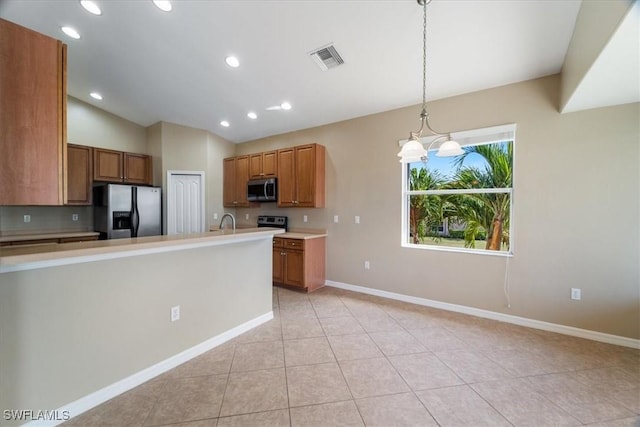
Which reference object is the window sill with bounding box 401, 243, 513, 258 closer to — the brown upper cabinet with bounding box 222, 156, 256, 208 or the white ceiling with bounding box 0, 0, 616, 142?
the white ceiling with bounding box 0, 0, 616, 142

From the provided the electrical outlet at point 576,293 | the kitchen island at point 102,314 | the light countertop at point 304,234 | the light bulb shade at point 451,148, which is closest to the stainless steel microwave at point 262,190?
the light countertop at point 304,234

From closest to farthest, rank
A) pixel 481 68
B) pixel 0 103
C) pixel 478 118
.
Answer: pixel 0 103, pixel 481 68, pixel 478 118

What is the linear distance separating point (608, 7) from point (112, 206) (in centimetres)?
602

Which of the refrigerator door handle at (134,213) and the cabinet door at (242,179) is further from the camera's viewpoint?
the cabinet door at (242,179)

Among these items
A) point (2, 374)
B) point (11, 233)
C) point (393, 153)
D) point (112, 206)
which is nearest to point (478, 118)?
point (393, 153)

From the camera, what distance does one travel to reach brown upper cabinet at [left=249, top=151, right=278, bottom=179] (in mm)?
4672

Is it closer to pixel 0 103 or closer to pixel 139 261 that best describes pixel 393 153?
pixel 139 261

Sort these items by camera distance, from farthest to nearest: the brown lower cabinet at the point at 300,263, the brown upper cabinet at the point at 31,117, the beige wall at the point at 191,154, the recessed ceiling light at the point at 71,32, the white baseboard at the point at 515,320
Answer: the beige wall at the point at 191,154
the brown lower cabinet at the point at 300,263
the recessed ceiling light at the point at 71,32
the white baseboard at the point at 515,320
the brown upper cabinet at the point at 31,117

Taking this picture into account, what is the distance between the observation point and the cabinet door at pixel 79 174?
4184 mm

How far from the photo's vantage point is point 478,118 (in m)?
3.07

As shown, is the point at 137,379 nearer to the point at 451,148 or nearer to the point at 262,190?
the point at 451,148

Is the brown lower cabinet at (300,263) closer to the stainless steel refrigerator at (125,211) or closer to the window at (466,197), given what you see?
the window at (466,197)

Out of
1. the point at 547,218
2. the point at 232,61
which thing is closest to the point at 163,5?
the point at 232,61

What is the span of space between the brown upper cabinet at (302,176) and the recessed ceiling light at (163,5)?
2.35 meters
